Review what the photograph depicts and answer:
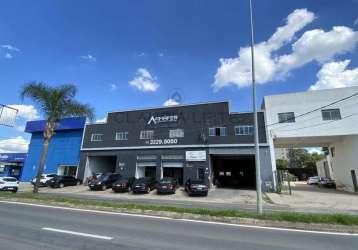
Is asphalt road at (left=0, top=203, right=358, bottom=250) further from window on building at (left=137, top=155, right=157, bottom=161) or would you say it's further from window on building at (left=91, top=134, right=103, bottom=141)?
window on building at (left=91, top=134, right=103, bottom=141)

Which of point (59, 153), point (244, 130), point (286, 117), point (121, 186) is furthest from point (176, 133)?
point (59, 153)

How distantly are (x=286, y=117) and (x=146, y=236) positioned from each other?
1073 inches

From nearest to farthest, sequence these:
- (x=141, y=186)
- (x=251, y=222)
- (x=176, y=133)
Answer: (x=251, y=222)
(x=141, y=186)
(x=176, y=133)

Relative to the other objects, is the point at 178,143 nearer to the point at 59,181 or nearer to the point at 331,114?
the point at 59,181

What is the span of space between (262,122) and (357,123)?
10.1 meters

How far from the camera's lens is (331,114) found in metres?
28.6

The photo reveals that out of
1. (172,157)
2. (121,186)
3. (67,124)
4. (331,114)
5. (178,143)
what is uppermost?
(67,124)

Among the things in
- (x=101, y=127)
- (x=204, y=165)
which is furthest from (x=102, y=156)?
(x=204, y=165)

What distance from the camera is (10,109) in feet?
52.3

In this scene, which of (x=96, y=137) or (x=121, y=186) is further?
(x=96, y=137)

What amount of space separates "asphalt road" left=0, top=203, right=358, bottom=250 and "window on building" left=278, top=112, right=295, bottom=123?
79.9 feet

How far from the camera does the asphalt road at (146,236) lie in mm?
6039

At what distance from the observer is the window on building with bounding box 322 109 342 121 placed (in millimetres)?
28297

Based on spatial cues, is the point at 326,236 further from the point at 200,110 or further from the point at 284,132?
the point at 200,110
